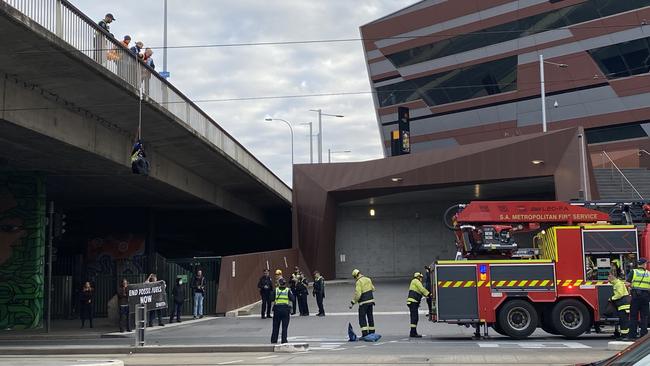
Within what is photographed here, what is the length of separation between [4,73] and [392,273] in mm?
31749

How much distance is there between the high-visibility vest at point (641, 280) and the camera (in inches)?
578

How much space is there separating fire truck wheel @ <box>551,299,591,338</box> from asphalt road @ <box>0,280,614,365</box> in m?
0.25

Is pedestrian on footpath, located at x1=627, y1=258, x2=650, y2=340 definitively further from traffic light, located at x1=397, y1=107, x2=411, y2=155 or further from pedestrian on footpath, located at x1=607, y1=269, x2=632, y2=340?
traffic light, located at x1=397, y1=107, x2=411, y2=155

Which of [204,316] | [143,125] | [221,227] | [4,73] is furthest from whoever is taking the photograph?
[221,227]

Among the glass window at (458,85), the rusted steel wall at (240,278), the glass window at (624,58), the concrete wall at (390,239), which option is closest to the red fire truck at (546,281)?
the rusted steel wall at (240,278)

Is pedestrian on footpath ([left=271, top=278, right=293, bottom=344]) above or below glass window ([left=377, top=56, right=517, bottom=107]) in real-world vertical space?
below

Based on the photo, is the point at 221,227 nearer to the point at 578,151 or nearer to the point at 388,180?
the point at 388,180

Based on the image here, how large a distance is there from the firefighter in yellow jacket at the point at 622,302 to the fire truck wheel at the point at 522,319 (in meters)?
1.83

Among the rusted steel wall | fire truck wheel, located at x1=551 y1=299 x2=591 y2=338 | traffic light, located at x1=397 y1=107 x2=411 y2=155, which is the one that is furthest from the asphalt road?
traffic light, located at x1=397 y1=107 x2=411 y2=155

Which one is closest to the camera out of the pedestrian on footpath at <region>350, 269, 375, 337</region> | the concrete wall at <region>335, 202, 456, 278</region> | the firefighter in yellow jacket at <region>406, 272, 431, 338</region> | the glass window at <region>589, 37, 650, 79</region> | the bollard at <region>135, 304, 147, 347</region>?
the bollard at <region>135, 304, 147, 347</region>

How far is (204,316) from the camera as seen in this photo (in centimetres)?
2631

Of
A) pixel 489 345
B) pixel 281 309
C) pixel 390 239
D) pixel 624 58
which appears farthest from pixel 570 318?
pixel 624 58

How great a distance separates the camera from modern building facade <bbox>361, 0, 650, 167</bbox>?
50781mm

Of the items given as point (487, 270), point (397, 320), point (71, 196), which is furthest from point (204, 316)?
point (487, 270)
